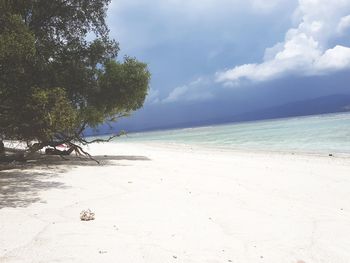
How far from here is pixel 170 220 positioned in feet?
23.8

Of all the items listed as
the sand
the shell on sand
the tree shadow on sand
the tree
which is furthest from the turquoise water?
the shell on sand

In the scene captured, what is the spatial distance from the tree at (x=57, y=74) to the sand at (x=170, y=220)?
7.51 feet

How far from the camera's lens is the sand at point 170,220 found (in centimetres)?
559

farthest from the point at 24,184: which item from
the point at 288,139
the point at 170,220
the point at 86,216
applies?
the point at 288,139

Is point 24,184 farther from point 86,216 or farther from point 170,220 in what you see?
point 170,220

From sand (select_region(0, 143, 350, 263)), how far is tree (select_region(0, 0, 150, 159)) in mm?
2289

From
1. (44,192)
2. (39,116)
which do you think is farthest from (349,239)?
(39,116)

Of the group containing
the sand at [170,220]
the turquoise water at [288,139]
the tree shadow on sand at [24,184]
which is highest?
the tree shadow on sand at [24,184]

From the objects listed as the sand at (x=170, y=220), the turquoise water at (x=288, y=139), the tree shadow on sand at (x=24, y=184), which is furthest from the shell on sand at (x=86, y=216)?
the turquoise water at (x=288, y=139)

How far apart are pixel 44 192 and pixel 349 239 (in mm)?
6591

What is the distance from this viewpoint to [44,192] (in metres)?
9.55

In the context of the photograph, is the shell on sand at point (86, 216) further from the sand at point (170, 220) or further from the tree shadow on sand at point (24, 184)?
the tree shadow on sand at point (24, 184)

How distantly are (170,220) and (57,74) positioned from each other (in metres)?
11.0

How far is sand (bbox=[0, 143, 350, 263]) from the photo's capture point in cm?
559
